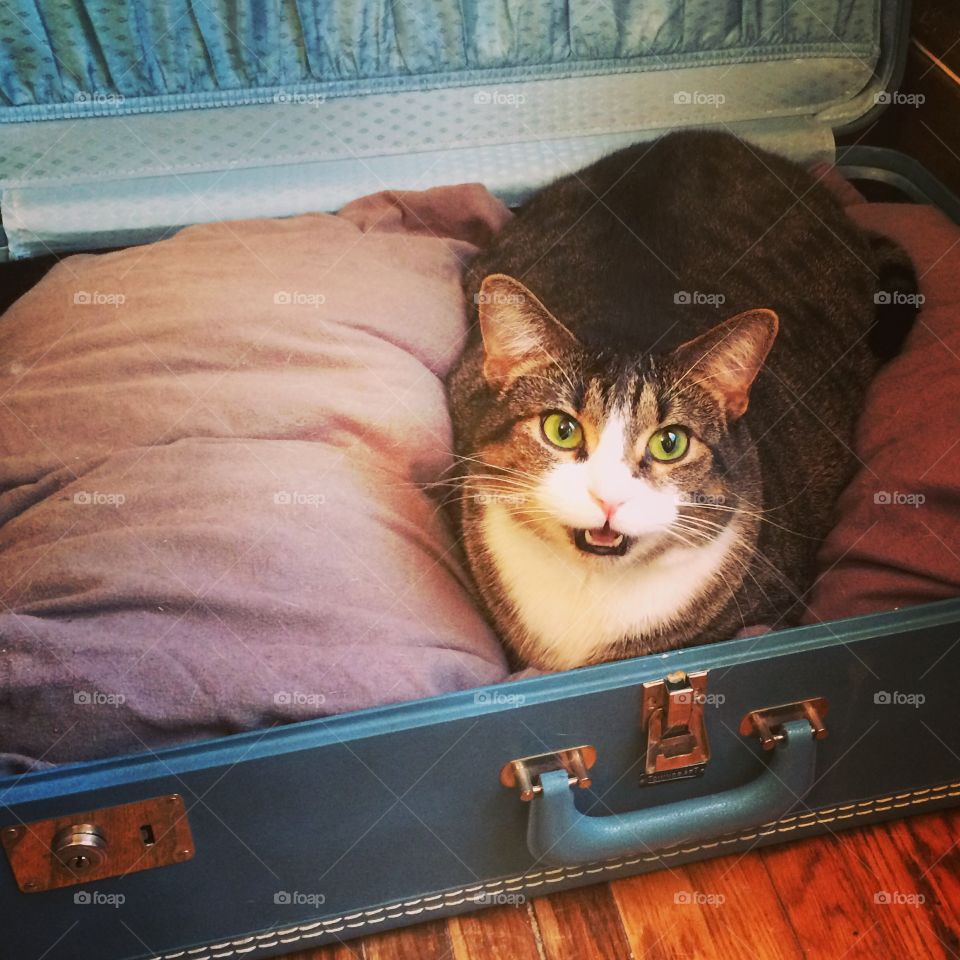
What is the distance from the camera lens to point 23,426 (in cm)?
108

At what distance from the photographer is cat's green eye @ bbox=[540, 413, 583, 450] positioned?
96 centimetres

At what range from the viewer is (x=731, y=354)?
0.92 m

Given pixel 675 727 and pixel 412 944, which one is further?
pixel 412 944

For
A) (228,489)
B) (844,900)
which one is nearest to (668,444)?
(228,489)

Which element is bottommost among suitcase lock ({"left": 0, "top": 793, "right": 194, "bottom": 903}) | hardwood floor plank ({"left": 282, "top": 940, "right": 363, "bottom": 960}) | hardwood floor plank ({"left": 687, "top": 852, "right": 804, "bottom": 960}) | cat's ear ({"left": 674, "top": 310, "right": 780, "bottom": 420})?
hardwood floor plank ({"left": 687, "top": 852, "right": 804, "bottom": 960})

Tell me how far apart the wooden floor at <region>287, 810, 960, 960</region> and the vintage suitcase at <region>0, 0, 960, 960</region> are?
0.03 metres

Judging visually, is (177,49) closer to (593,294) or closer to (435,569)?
(593,294)

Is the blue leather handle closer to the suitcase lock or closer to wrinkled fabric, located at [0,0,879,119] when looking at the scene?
the suitcase lock


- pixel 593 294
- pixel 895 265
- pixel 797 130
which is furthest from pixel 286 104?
pixel 895 265

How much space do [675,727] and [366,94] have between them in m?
0.95

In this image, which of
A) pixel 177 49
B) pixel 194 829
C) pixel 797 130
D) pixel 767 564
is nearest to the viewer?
pixel 194 829

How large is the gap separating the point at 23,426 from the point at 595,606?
2.05ft

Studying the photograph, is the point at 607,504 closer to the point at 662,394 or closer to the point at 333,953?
the point at 662,394

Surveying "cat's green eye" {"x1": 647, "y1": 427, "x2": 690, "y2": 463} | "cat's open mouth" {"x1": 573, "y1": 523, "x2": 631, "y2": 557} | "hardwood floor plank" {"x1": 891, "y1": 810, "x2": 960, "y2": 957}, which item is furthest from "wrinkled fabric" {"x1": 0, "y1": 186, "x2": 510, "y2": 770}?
"hardwood floor plank" {"x1": 891, "y1": 810, "x2": 960, "y2": 957}
